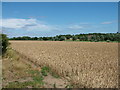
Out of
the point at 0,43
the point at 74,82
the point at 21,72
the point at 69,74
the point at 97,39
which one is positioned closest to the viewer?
the point at 74,82

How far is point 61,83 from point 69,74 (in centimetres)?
124

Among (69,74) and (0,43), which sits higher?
(0,43)

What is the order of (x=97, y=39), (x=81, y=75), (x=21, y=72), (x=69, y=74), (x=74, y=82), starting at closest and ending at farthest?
(x=74, y=82) < (x=81, y=75) < (x=69, y=74) < (x=21, y=72) < (x=97, y=39)

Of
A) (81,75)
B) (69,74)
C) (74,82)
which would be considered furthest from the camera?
(69,74)

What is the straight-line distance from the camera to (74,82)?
7633mm

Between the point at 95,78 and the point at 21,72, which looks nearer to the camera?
the point at 95,78

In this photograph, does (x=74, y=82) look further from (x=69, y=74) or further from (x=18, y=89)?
(x=18, y=89)

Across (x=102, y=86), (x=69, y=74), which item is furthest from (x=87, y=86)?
(x=69, y=74)

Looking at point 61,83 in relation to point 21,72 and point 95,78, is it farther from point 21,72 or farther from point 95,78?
point 21,72

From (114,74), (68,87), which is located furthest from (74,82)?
(114,74)

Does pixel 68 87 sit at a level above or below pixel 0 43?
below

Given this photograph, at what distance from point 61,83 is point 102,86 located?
1.93 meters

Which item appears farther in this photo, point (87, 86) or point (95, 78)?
point (95, 78)

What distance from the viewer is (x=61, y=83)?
7934 mm
